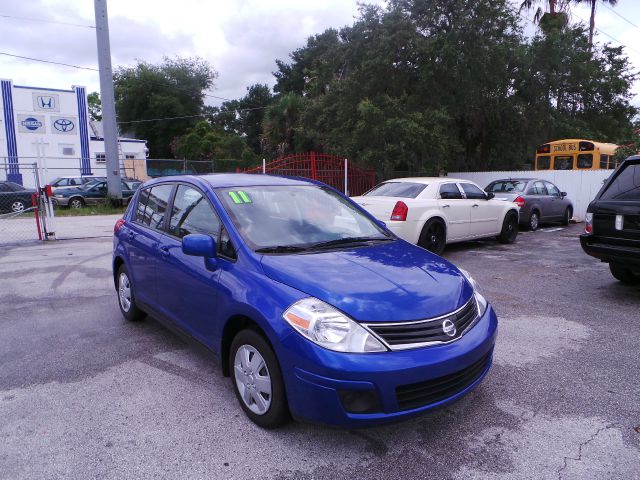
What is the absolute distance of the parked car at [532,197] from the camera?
41.8 ft

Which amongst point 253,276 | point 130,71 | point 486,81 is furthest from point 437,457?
point 130,71

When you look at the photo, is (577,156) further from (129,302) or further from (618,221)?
(129,302)

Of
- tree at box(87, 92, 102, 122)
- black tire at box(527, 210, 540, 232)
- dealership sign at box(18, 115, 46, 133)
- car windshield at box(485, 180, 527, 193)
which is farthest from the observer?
tree at box(87, 92, 102, 122)

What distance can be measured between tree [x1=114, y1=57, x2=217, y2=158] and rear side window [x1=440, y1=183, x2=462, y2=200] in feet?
160

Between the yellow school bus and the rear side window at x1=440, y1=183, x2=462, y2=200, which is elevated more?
the yellow school bus

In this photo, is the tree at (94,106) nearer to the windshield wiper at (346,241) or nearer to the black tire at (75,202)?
the black tire at (75,202)

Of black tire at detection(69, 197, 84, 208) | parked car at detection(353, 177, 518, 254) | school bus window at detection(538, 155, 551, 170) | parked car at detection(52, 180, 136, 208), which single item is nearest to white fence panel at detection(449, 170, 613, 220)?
school bus window at detection(538, 155, 551, 170)

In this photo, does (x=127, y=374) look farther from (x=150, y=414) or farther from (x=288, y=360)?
(x=288, y=360)

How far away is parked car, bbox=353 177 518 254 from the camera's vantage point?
8.32 m

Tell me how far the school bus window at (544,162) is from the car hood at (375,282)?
1670cm

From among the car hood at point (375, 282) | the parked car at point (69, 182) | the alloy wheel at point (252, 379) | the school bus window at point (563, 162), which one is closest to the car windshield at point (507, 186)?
the school bus window at point (563, 162)

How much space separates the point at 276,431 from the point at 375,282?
1121 millimetres

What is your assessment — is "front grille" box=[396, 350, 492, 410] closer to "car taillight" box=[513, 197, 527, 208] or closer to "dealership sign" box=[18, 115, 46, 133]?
"car taillight" box=[513, 197, 527, 208]

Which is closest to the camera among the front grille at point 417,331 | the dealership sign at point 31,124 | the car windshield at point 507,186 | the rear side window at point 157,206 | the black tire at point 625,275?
the front grille at point 417,331
